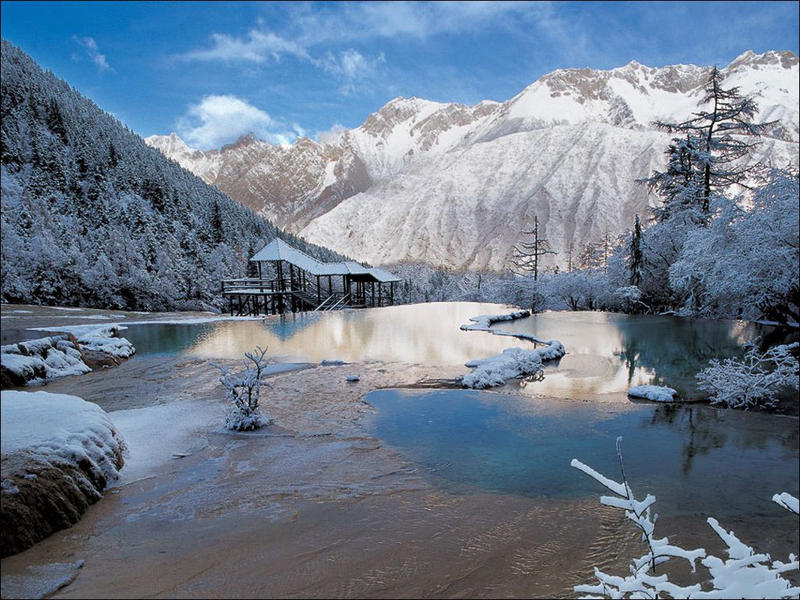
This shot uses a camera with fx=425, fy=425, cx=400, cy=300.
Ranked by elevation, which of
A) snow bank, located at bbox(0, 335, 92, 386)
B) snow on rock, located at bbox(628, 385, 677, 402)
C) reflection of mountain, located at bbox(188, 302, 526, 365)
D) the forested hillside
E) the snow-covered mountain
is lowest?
snow on rock, located at bbox(628, 385, 677, 402)

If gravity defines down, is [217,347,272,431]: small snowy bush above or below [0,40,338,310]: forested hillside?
below

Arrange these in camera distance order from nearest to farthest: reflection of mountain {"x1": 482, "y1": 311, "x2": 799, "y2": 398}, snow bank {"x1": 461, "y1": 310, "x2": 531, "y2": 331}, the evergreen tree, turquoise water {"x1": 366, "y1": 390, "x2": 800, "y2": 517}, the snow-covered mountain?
turquoise water {"x1": 366, "y1": 390, "x2": 800, "y2": 517} → reflection of mountain {"x1": 482, "y1": 311, "x2": 799, "y2": 398} → snow bank {"x1": 461, "y1": 310, "x2": 531, "y2": 331} → the evergreen tree → the snow-covered mountain

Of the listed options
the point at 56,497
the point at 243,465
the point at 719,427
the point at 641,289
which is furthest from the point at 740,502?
the point at 641,289

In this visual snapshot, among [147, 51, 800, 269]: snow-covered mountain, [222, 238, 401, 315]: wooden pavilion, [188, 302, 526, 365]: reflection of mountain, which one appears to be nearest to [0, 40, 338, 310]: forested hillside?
[188, 302, 526, 365]: reflection of mountain

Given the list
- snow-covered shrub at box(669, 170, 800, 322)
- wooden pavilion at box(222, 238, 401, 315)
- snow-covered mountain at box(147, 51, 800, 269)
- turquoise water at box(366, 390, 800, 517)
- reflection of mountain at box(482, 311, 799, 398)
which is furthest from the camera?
snow-covered mountain at box(147, 51, 800, 269)

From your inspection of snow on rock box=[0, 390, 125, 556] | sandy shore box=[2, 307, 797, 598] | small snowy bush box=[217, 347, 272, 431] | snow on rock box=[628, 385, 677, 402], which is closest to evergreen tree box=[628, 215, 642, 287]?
snow on rock box=[628, 385, 677, 402]

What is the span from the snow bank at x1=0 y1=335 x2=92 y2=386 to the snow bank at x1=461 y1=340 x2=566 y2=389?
7406mm

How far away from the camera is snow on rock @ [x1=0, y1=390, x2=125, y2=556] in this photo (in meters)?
2.47

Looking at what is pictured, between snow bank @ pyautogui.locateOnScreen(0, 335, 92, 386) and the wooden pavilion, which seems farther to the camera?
the wooden pavilion

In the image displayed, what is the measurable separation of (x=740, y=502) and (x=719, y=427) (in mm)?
2732

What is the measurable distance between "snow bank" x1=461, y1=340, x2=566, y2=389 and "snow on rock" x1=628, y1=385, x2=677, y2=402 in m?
2.54

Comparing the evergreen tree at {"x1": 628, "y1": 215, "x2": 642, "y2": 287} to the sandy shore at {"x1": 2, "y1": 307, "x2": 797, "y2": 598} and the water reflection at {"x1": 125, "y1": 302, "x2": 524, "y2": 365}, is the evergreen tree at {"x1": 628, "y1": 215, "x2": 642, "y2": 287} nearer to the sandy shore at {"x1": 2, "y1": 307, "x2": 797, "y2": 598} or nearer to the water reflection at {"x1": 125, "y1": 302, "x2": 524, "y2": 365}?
the water reflection at {"x1": 125, "y1": 302, "x2": 524, "y2": 365}

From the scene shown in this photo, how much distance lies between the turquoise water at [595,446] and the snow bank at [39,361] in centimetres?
404

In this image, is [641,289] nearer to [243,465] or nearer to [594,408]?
[594,408]
